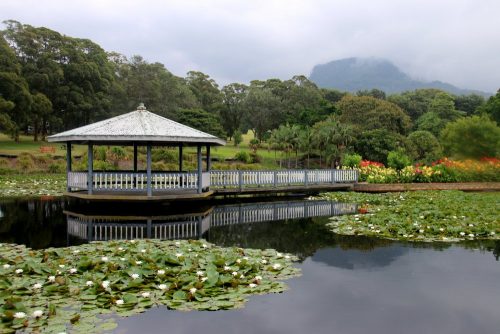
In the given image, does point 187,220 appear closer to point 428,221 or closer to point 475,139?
point 428,221

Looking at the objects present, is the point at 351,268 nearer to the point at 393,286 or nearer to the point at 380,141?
the point at 393,286

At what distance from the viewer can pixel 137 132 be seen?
15.0 meters

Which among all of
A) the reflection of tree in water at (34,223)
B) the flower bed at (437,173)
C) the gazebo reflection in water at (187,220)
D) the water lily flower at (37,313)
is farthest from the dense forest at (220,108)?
the water lily flower at (37,313)

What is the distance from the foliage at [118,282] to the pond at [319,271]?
1.05 feet

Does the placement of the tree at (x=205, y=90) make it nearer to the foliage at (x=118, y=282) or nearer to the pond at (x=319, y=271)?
the pond at (x=319, y=271)

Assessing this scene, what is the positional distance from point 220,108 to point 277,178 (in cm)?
4154

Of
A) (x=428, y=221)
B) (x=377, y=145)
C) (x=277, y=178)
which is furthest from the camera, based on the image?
(x=377, y=145)

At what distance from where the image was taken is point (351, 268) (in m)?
8.06

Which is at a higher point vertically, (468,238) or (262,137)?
(262,137)

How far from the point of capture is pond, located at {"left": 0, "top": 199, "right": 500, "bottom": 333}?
549 cm

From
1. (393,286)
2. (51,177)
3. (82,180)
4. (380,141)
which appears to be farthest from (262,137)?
(393,286)

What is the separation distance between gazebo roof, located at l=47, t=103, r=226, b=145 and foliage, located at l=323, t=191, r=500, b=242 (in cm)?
557

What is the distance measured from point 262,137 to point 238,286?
50.6 metres

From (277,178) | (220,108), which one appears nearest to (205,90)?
(220,108)
